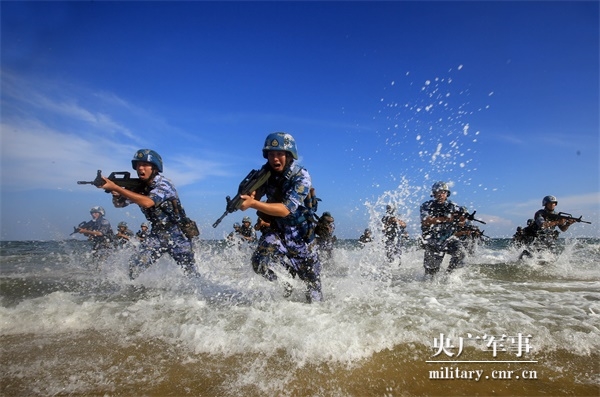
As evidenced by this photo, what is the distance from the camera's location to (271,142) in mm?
4219

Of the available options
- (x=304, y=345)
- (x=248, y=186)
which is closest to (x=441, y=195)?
(x=248, y=186)

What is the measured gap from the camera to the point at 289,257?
432cm

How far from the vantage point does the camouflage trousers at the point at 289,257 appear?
423cm

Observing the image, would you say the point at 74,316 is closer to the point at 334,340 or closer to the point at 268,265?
the point at 268,265

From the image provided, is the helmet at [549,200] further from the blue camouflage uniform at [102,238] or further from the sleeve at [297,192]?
the blue camouflage uniform at [102,238]

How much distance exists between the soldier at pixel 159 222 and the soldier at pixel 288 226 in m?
2.16

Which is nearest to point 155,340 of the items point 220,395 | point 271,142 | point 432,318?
point 220,395

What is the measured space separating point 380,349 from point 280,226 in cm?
202

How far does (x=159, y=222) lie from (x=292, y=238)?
9.15 feet

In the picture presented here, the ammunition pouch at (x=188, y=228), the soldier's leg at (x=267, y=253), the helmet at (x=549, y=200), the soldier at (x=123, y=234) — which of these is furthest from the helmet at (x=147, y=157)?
the helmet at (x=549, y=200)

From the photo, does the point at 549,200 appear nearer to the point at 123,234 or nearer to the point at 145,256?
the point at 145,256

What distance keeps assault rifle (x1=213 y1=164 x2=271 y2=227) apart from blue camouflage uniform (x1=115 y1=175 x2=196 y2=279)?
5.94ft

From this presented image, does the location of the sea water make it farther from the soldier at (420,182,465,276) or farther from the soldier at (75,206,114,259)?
the soldier at (75,206,114,259)

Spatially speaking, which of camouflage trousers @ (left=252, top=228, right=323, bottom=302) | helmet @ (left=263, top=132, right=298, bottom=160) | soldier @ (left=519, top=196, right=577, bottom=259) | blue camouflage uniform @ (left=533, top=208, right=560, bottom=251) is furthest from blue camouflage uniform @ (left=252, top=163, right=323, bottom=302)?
blue camouflage uniform @ (left=533, top=208, right=560, bottom=251)
